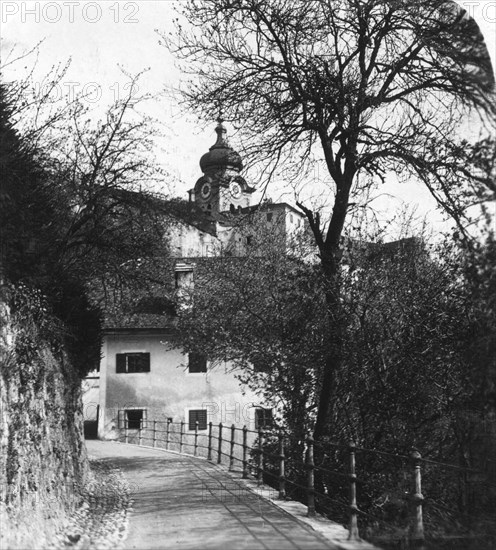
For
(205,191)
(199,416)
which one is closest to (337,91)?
(205,191)

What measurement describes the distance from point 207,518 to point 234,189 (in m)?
5.99

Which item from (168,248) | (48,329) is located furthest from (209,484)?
(168,248)

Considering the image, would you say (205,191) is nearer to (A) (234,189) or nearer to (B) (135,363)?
(B) (135,363)

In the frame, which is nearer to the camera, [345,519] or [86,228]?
[345,519]

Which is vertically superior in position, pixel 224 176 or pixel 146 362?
pixel 224 176

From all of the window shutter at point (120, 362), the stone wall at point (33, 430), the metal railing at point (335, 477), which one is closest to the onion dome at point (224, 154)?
the stone wall at point (33, 430)

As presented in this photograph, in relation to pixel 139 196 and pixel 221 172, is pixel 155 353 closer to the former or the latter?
pixel 139 196

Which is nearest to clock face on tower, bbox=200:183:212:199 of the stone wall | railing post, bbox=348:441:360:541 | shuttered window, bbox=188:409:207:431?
the stone wall

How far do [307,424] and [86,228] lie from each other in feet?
19.6

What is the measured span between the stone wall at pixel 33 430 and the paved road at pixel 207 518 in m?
1.04

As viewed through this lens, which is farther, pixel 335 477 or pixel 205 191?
pixel 205 191

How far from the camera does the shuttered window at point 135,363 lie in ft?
111

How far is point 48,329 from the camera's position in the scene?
39.2 feet

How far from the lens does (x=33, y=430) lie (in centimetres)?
991
